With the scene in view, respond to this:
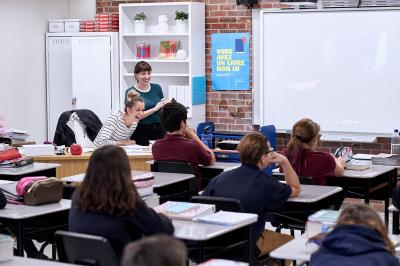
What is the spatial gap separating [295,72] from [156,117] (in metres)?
1.74

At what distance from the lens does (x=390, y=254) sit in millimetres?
3260

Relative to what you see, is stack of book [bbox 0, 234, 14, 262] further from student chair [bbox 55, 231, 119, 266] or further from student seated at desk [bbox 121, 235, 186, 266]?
student seated at desk [bbox 121, 235, 186, 266]

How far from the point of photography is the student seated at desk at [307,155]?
6164mm

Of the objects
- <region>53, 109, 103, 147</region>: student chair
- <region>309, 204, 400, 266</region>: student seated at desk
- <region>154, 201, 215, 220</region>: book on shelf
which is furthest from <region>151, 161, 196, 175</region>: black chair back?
<region>309, 204, 400, 266</region>: student seated at desk

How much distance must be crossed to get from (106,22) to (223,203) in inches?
227

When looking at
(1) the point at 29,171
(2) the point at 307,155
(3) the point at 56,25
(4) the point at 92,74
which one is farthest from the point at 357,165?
(3) the point at 56,25

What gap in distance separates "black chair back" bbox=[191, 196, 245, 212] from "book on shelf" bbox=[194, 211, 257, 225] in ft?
0.44

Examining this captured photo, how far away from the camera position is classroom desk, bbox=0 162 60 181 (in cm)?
668

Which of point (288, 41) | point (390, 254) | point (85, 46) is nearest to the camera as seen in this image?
point (390, 254)

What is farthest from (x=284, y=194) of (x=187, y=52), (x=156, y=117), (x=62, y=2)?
(x=62, y=2)

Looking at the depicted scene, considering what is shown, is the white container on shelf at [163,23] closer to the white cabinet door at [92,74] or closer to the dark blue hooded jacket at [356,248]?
the white cabinet door at [92,74]

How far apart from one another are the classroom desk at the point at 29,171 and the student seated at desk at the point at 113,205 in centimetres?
278

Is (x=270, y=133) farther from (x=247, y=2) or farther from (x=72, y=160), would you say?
(x=72, y=160)

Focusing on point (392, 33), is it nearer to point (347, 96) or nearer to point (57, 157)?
point (347, 96)
